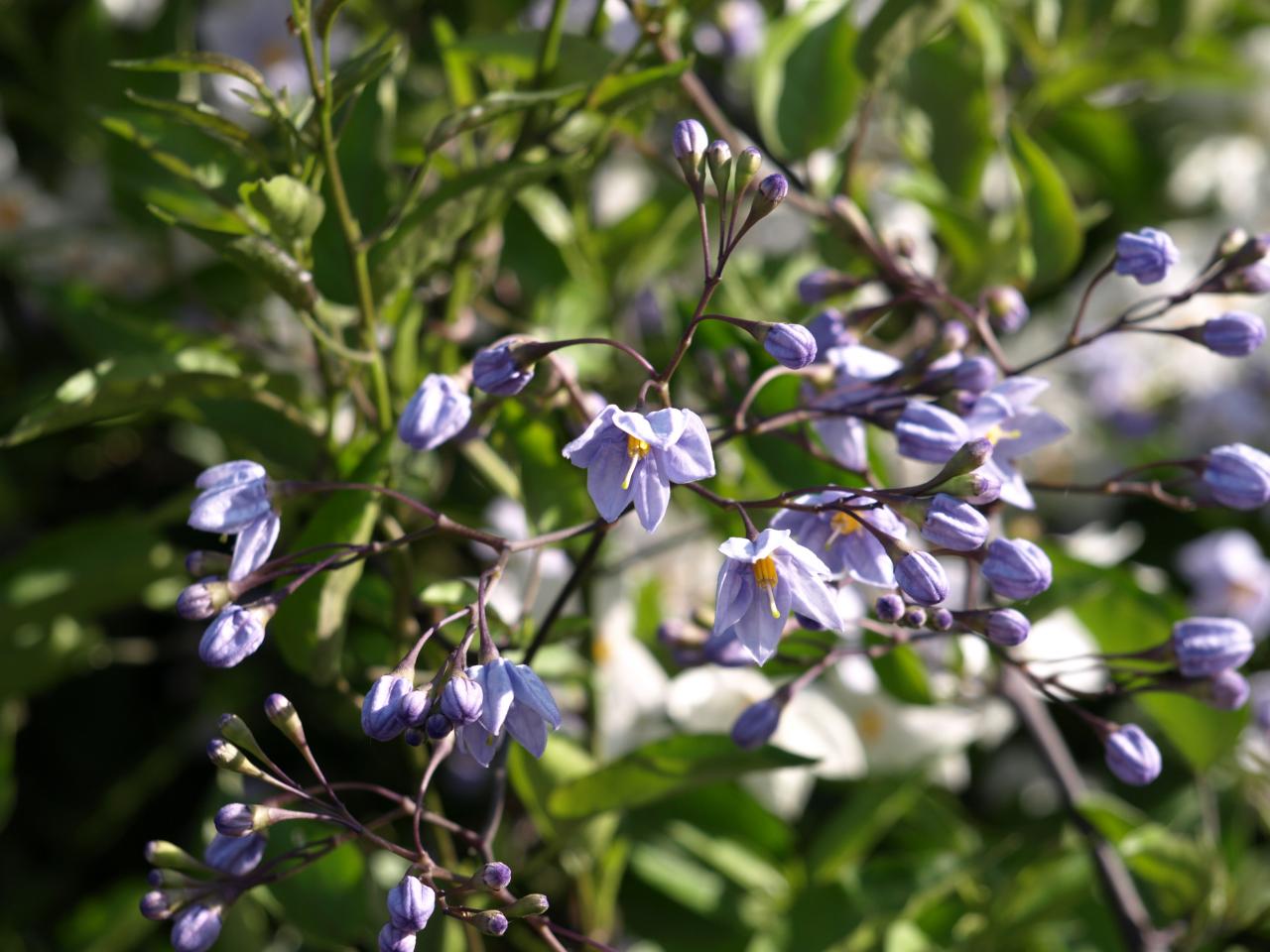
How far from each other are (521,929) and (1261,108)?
1781mm

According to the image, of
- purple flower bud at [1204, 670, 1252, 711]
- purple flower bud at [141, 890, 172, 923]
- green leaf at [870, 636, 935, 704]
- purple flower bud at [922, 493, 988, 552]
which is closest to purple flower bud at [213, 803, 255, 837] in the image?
purple flower bud at [141, 890, 172, 923]

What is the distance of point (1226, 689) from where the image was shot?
0.94 m

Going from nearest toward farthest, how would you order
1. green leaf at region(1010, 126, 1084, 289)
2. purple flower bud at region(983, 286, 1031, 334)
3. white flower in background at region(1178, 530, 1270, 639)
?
1. purple flower bud at region(983, 286, 1031, 334)
2. green leaf at region(1010, 126, 1084, 289)
3. white flower in background at region(1178, 530, 1270, 639)

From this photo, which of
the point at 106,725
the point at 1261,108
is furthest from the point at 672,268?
the point at 1261,108

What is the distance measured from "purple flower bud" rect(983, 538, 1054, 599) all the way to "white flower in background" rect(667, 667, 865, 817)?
504mm

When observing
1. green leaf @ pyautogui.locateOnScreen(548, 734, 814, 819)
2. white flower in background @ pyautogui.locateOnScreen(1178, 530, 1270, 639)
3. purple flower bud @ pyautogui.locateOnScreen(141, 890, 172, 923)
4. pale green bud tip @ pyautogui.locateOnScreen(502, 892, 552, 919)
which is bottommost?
white flower in background @ pyautogui.locateOnScreen(1178, 530, 1270, 639)

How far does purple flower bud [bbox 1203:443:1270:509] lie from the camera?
0.93 meters

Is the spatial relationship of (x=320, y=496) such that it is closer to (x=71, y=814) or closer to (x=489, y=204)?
(x=489, y=204)

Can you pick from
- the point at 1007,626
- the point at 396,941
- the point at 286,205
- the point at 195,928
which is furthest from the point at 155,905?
the point at 1007,626

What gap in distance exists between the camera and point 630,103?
104 centimetres

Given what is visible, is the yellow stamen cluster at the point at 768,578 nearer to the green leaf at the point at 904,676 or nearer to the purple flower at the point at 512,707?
the purple flower at the point at 512,707

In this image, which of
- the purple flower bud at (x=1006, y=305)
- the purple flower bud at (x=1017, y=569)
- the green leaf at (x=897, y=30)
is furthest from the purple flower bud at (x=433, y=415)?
the green leaf at (x=897, y=30)

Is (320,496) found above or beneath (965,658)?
above

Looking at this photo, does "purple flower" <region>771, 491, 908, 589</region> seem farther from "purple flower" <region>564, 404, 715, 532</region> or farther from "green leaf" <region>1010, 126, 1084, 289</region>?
"green leaf" <region>1010, 126, 1084, 289</region>
